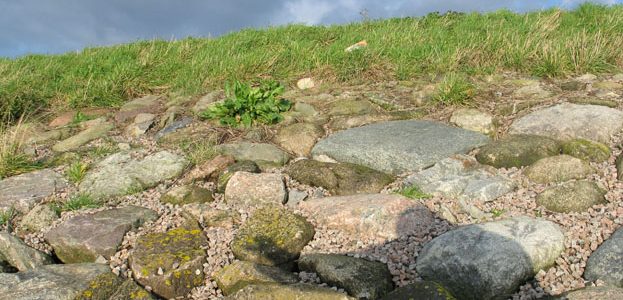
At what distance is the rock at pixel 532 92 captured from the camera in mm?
5762

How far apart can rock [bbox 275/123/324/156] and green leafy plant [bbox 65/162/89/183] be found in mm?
1833

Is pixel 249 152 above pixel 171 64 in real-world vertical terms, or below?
below

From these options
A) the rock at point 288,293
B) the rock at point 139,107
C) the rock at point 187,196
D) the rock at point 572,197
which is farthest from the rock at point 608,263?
the rock at point 139,107

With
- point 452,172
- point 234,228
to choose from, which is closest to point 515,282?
point 452,172

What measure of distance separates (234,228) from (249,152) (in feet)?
4.08

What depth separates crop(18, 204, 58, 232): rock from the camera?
160 inches

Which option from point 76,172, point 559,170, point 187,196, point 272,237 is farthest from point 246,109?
point 559,170

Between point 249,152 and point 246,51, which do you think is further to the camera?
point 246,51

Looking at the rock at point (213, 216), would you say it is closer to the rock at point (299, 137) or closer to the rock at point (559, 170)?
the rock at point (299, 137)

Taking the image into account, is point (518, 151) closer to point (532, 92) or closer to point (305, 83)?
point (532, 92)

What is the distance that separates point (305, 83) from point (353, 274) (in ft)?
13.8

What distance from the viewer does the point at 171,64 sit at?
8.05 metres

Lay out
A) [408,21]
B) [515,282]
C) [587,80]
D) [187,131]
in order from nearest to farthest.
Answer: [515,282] < [187,131] < [587,80] < [408,21]

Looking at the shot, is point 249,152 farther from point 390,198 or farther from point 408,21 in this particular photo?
point 408,21
